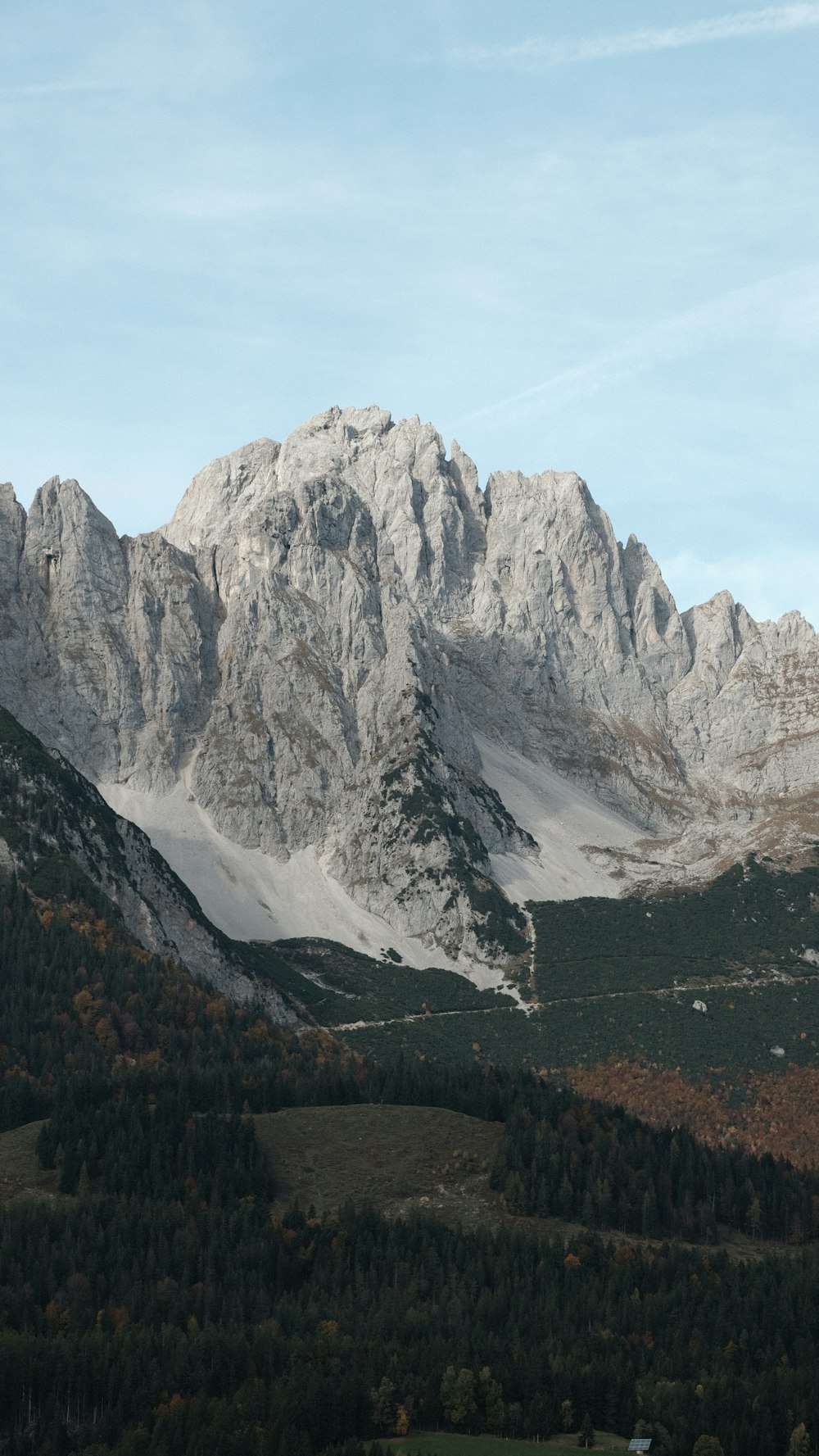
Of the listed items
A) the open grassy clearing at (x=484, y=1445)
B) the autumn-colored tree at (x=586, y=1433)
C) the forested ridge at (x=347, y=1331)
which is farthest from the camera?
the forested ridge at (x=347, y=1331)

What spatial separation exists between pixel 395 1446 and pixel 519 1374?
18.0m

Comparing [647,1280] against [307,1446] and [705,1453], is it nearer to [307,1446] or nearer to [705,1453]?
[705,1453]

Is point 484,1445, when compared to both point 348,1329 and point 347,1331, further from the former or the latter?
point 348,1329

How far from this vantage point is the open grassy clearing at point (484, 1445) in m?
137

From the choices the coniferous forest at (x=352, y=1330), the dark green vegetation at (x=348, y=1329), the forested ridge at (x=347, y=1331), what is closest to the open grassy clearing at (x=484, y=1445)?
the dark green vegetation at (x=348, y=1329)

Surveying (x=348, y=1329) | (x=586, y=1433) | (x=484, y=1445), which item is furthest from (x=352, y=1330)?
(x=586, y=1433)

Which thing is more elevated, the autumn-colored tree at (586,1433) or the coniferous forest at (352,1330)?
the coniferous forest at (352,1330)

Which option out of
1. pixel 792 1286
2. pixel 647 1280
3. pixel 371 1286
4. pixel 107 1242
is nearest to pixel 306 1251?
pixel 371 1286

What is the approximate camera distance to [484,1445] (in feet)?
460

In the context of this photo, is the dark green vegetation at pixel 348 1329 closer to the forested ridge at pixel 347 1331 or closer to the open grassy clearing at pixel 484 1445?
the forested ridge at pixel 347 1331

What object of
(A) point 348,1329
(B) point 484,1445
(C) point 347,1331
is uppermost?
(A) point 348,1329

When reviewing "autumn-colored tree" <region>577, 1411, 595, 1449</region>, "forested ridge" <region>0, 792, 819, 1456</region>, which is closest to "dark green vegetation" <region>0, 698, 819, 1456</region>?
A: "forested ridge" <region>0, 792, 819, 1456</region>

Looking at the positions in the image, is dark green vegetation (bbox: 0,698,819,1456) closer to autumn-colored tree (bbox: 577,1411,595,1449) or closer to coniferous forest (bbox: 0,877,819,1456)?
coniferous forest (bbox: 0,877,819,1456)

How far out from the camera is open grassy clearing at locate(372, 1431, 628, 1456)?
136750mm
